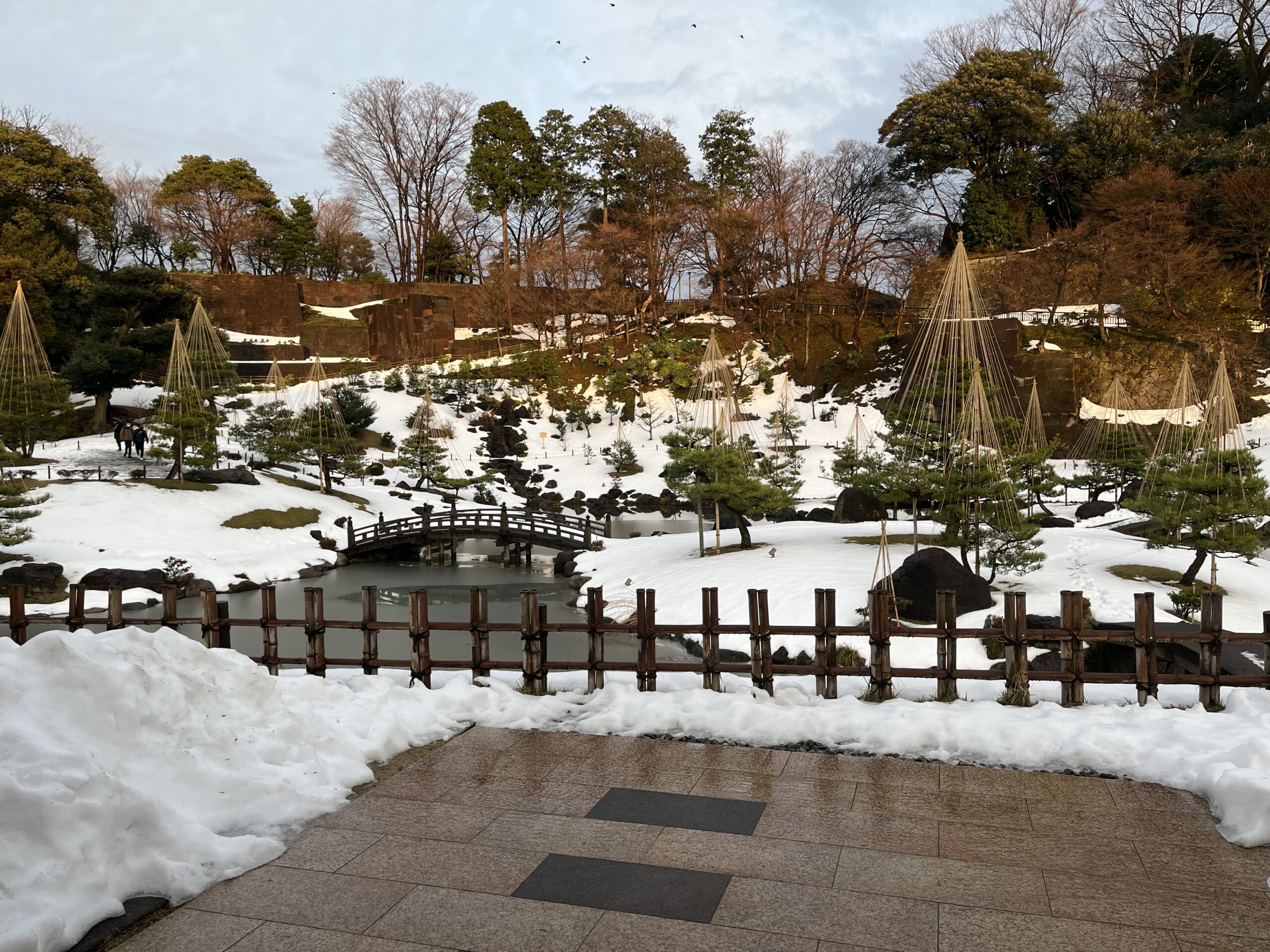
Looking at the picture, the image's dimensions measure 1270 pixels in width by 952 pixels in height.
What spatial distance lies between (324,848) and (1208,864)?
3.89 m

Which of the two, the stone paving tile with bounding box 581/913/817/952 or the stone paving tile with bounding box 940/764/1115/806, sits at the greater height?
the stone paving tile with bounding box 581/913/817/952

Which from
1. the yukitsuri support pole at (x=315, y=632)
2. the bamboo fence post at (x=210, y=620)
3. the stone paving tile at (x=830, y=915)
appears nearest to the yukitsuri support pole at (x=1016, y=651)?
the stone paving tile at (x=830, y=915)

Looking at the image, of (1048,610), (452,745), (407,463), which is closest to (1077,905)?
(452,745)

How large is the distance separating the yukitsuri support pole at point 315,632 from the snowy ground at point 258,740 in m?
0.45

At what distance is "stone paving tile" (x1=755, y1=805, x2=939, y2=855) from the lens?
387 cm

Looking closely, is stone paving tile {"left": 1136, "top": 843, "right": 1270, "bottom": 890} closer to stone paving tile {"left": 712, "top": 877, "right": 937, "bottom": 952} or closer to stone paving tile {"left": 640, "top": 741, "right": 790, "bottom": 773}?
stone paving tile {"left": 712, "top": 877, "right": 937, "bottom": 952}

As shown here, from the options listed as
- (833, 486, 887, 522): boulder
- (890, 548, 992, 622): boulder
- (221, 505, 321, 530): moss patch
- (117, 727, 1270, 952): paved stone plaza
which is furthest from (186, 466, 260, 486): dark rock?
(117, 727, 1270, 952): paved stone plaza

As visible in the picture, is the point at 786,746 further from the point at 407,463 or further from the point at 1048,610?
the point at 407,463

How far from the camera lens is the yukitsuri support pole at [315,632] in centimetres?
664

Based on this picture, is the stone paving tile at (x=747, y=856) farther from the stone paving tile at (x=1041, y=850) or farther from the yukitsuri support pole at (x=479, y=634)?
the yukitsuri support pole at (x=479, y=634)

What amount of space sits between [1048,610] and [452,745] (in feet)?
33.0

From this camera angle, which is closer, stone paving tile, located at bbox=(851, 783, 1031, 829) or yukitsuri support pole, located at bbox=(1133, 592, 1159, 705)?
stone paving tile, located at bbox=(851, 783, 1031, 829)

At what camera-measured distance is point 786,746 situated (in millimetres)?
5188

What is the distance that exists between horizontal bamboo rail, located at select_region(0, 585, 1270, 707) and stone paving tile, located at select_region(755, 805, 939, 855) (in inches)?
66.9
